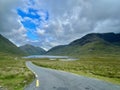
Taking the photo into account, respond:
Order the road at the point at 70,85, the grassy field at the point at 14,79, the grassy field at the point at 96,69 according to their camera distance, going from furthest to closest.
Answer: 1. the grassy field at the point at 96,69
2. the grassy field at the point at 14,79
3. the road at the point at 70,85

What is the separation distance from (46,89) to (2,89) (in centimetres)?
370

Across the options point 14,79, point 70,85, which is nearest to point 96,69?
point 14,79

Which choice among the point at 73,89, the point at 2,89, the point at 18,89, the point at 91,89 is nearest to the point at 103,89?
the point at 91,89

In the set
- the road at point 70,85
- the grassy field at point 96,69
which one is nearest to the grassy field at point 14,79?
the road at point 70,85

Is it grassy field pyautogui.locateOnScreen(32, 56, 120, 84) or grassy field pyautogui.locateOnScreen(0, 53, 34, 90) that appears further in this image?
grassy field pyautogui.locateOnScreen(32, 56, 120, 84)

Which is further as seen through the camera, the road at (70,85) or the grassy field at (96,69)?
the grassy field at (96,69)

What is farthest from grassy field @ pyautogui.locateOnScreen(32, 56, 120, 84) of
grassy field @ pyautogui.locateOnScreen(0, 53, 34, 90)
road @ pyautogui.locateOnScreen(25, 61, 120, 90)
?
grassy field @ pyautogui.locateOnScreen(0, 53, 34, 90)

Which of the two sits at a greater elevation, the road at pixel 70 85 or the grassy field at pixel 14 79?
the grassy field at pixel 14 79

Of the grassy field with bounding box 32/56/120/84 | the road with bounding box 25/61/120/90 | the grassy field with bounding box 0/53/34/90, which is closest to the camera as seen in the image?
the road with bounding box 25/61/120/90

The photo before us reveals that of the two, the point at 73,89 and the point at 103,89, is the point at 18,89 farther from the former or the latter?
the point at 103,89

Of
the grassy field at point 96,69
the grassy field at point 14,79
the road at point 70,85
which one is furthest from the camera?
the grassy field at point 96,69

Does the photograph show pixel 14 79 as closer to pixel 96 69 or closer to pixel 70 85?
pixel 70 85

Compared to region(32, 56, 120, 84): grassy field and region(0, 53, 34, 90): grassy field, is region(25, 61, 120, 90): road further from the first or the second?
region(32, 56, 120, 84): grassy field

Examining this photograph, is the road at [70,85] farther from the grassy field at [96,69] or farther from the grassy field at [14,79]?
the grassy field at [96,69]
